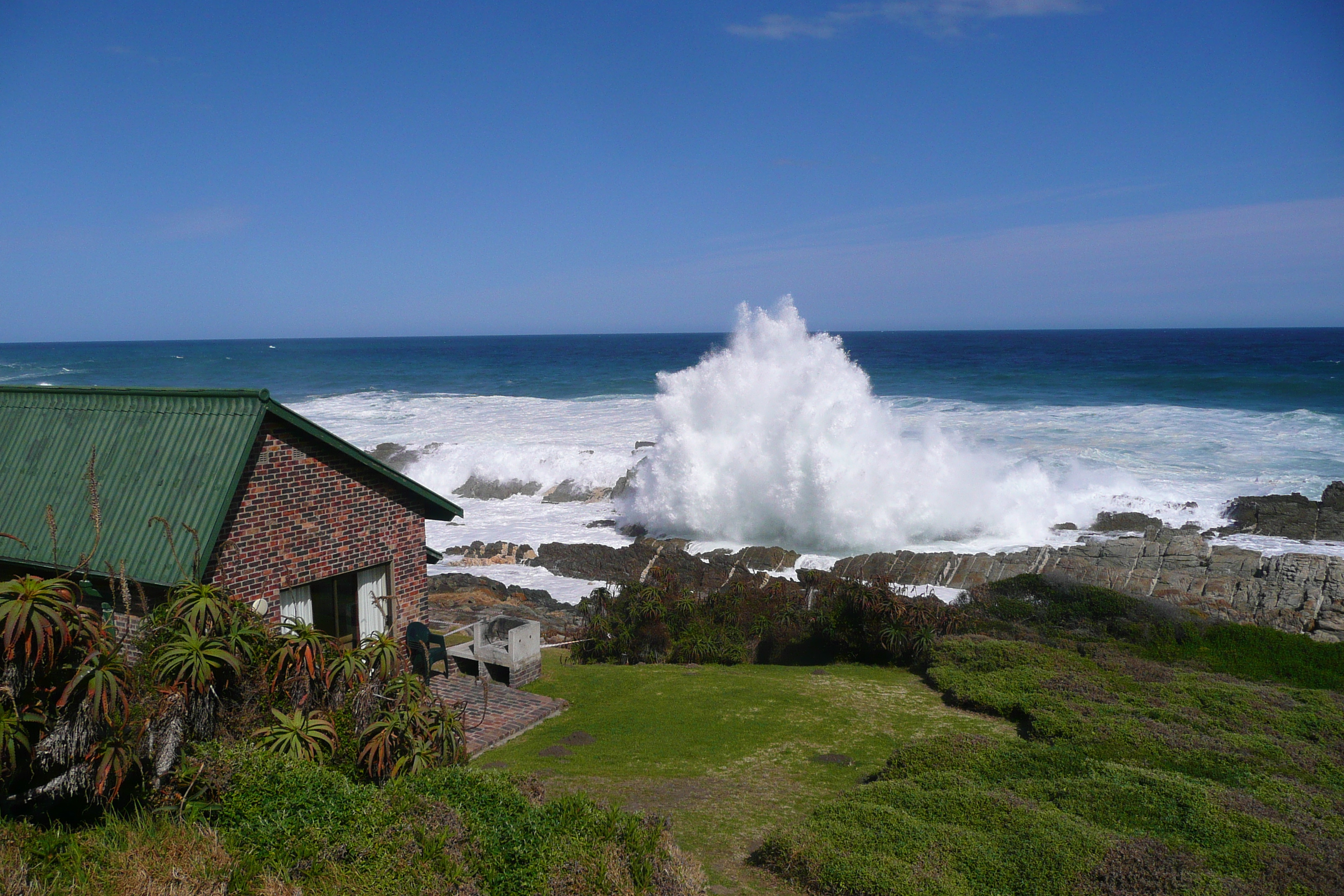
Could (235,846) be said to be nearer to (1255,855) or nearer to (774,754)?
(774,754)

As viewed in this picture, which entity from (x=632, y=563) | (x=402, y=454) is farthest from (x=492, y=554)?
(x=402, y=454)

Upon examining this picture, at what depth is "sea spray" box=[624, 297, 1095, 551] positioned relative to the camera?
26656 millimetres

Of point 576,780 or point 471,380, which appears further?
point 471,380

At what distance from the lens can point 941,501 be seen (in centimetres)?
2683

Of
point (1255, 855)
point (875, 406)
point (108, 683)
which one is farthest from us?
point (875, 406)

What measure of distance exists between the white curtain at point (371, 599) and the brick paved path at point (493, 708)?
121 centimetres

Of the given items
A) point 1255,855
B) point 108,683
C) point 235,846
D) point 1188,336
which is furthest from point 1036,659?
point 1188,336

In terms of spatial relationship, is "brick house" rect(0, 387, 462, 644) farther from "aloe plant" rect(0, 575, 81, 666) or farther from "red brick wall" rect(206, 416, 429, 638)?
"aloe plant" rect(0, 575, 81, 666)

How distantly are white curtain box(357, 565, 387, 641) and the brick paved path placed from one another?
121 cm

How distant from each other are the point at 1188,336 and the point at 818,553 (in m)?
152

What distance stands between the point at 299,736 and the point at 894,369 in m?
88.8

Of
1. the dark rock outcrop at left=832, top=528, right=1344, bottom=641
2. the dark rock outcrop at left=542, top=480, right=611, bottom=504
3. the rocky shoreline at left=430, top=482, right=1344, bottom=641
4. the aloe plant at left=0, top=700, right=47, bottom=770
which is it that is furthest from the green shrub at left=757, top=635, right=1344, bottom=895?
the dark rock outcrop at left=542, top=480, right=611, bottom=504

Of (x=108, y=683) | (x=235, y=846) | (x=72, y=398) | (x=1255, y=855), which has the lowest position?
(x=1255, y=855)

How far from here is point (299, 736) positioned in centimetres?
746
